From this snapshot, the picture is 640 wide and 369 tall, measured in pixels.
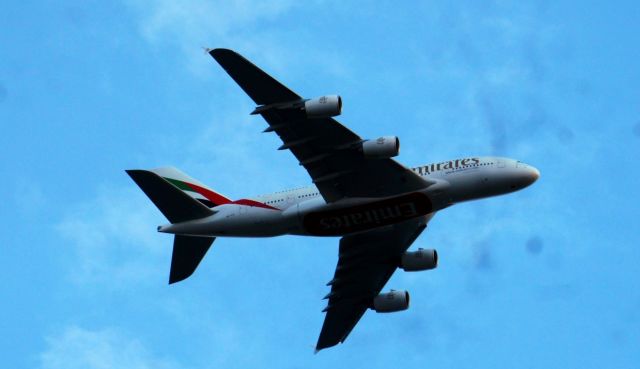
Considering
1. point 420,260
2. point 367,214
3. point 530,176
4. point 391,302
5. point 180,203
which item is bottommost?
point 391,302

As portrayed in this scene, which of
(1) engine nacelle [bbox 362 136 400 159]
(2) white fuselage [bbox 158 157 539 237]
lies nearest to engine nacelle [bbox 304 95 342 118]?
(1) engine nacelle [bbox 362 136 400 159]

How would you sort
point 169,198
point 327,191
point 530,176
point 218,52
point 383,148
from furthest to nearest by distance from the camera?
point 169,198 → point 530,176 → point 327,191 → point 383,148 → point 218,52

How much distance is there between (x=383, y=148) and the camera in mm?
72250

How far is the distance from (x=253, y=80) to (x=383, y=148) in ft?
29.5

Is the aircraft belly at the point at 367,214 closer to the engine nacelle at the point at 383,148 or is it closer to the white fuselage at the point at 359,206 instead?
the white fuselage at the point at 359,206

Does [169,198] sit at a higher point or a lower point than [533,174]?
lower

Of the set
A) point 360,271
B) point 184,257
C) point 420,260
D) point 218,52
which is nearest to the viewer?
point 218,52

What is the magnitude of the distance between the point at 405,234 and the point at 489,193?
8.16m

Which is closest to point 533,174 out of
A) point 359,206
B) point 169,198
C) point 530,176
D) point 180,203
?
point 530,176

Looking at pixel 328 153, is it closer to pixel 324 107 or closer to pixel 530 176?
pixel 324 107

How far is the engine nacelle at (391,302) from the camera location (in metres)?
85.3

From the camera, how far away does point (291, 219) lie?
76625 mm

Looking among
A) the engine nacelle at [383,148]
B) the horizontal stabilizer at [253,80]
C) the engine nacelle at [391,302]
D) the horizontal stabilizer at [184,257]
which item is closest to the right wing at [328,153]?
the horizontal stabilizer at [253,80]

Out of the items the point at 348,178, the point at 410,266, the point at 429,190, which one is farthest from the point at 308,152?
the point at 410,266
